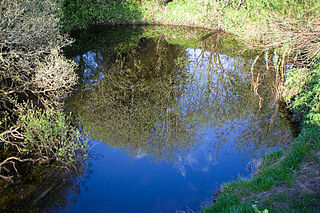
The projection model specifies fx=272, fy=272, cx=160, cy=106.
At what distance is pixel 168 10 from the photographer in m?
24.7

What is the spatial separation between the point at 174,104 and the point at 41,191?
6.12 metres

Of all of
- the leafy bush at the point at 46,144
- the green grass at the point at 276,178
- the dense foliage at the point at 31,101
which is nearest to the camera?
the green grass at the point at 276,178

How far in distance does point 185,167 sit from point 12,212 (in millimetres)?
4581

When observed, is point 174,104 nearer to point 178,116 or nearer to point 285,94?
point 178,116

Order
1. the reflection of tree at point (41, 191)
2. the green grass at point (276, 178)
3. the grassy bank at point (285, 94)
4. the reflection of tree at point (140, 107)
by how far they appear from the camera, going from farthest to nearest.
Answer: the reflection of tree at point (140, 107), the reflection of tree at point (41, 191), the grassy bank at point (285, 94), the green grass at point (276, 178)

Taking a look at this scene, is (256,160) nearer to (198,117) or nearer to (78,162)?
(198,117)

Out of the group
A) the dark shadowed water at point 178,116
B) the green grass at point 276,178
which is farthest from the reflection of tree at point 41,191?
the green grass at point 276,178

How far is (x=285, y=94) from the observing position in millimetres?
10461

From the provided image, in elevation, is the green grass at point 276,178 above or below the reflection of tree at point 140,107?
below

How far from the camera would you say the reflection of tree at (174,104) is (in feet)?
30.2


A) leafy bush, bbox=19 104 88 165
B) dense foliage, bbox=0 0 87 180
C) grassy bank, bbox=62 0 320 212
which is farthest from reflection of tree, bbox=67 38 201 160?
grassy bank, bbox=62 0 320 212

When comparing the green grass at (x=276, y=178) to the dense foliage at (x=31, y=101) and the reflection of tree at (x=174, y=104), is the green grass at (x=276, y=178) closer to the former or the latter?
the reflection of tree at (x=174, y=104)

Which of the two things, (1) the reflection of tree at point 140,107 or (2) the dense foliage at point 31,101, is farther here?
(1) the reflection of tree at point 140,107

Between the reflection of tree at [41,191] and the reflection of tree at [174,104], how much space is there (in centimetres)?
207
